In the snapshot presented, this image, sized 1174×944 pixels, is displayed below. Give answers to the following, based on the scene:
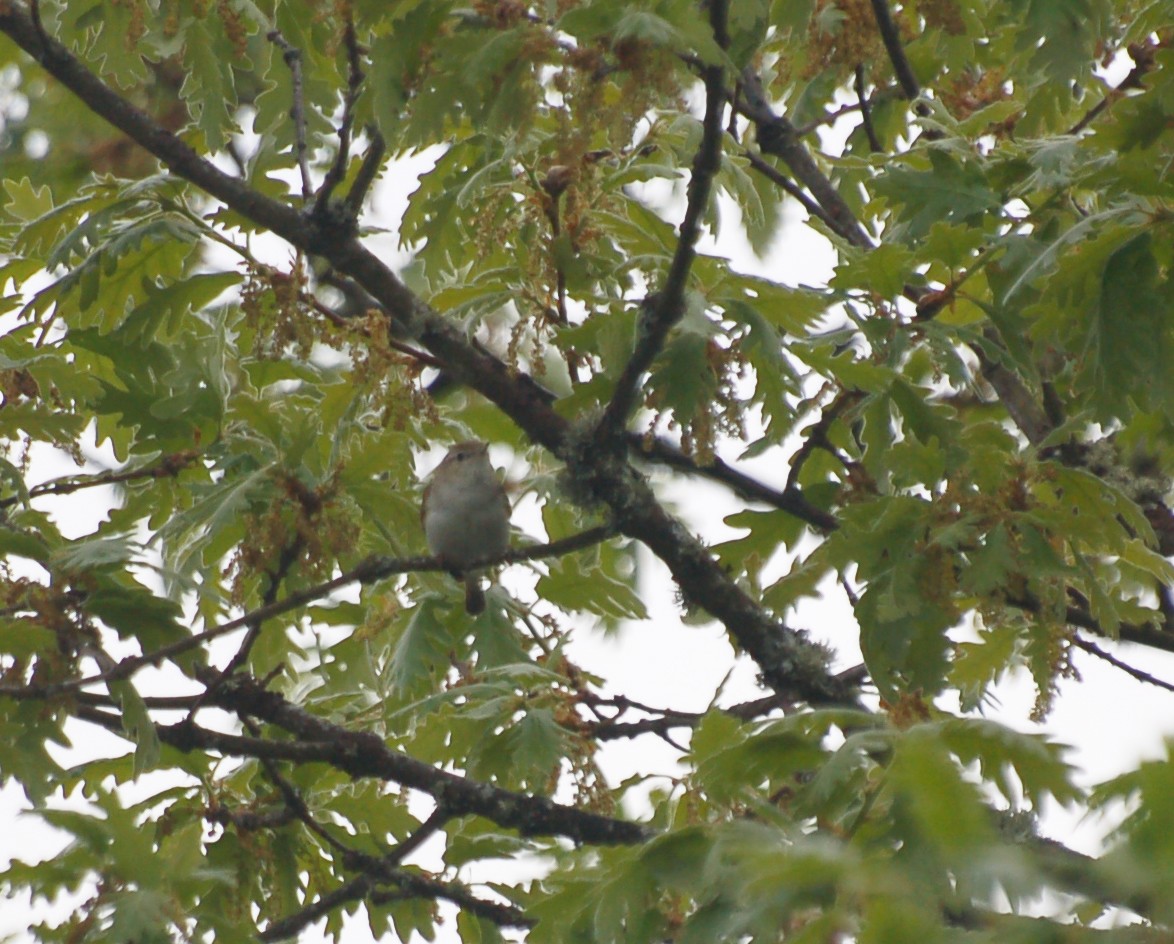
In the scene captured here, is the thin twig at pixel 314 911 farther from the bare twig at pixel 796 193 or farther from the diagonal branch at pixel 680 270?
the bare twig at pixel 796 193

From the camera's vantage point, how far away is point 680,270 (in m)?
2.67

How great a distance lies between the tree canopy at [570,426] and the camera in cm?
224

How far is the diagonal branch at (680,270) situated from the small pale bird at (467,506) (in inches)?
71.2

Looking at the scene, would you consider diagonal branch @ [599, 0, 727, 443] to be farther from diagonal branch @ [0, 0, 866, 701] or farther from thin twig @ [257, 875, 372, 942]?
thin twig @ [257, 875, 372, 942]

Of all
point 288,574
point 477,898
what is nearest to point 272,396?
point 288,574

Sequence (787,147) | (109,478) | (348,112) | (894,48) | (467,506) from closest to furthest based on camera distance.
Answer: (348,112), (109,478), (894,48), (787,147), (467,506)

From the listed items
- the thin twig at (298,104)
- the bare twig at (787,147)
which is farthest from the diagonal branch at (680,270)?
the bare twig at (787,147)

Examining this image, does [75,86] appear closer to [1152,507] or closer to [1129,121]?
[1129,121]

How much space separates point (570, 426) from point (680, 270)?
69 cm

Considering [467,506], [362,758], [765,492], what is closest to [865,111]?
[765,492]

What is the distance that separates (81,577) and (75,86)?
1.21 metres

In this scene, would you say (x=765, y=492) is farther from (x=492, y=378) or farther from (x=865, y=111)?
(x=865, y=111)

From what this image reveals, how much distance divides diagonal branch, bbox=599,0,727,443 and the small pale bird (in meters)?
1.81

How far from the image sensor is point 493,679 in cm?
366
